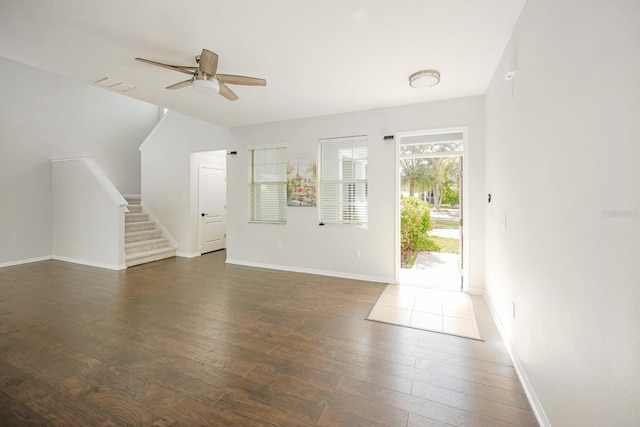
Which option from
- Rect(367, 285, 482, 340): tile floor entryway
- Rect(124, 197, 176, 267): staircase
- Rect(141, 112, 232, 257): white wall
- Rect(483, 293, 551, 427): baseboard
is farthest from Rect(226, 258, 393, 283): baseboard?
Rect(483, 293, 551, 427): baseboard

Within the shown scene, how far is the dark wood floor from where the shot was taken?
1.59 metres

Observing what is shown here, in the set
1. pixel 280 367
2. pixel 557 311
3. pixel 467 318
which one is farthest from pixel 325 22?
pixel 467 318

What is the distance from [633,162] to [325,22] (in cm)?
210

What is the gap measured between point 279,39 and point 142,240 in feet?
17.2

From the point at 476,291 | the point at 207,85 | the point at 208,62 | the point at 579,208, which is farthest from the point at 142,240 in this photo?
the point at 579,208

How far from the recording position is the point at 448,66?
2801 mm

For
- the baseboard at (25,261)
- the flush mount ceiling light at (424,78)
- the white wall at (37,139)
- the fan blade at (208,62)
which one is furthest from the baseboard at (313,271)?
the white wall at (37,139)

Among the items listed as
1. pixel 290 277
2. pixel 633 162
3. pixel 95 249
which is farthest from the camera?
pixel 95 249

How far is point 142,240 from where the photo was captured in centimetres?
565

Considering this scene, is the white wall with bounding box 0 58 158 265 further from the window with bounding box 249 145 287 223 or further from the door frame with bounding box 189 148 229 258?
the window with bounding box 249 145 287 223

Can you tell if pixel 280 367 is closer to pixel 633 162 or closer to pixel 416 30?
pixel 633 162

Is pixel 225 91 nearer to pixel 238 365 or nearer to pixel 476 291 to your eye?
pixel 238 365

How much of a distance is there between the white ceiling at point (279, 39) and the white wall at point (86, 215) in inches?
103

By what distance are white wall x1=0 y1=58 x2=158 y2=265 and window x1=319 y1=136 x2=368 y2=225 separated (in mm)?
5756
